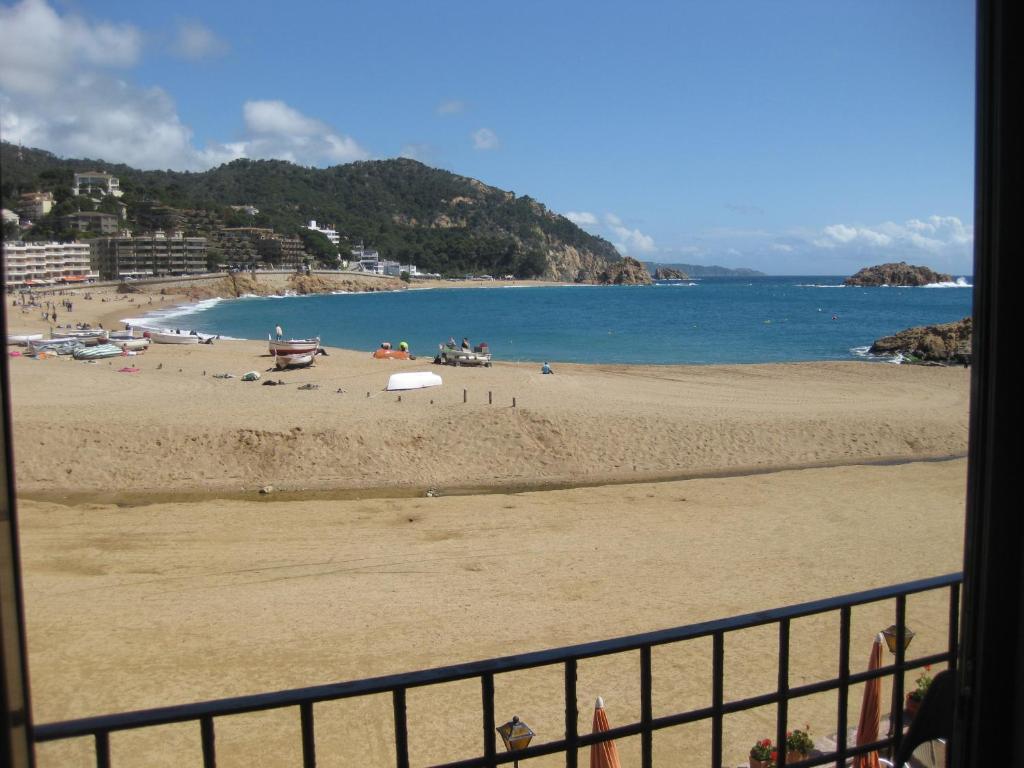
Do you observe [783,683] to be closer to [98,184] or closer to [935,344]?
[935,344]

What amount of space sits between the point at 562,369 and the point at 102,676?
26.2 meters

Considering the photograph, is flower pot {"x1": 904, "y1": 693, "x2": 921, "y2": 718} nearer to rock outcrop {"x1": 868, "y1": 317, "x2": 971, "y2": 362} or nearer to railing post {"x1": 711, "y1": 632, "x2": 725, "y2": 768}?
railing post {"x1": 711, "y1": 632, "x2": 725, "y2": 768}

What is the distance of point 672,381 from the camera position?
2778 cm

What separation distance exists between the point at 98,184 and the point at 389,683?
112 m

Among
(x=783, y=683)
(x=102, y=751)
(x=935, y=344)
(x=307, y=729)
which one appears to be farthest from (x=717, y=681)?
(x=935, y=344)

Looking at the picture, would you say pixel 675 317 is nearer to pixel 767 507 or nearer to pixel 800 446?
pixel 800 446

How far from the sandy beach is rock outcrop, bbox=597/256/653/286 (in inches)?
6745

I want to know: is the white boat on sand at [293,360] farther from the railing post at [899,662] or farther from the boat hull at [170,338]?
the railing post at [899,662]

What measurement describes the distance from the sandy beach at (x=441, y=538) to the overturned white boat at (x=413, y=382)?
3.03ft

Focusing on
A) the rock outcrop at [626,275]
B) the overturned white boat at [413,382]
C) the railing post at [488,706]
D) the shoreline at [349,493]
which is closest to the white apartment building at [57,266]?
the overturned white boat at [413,382]

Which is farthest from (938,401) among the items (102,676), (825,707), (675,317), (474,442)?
(675,317)

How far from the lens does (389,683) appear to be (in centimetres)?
181

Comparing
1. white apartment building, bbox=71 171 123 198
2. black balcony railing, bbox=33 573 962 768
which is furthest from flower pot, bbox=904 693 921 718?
white apartment building, bbox=71 171 123 198

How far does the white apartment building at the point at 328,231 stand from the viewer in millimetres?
146225
